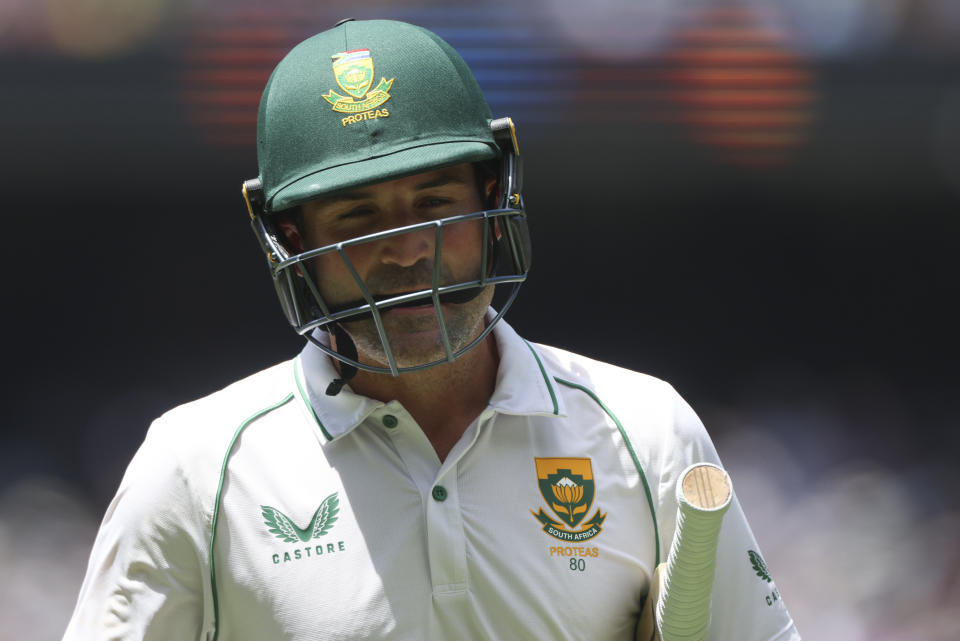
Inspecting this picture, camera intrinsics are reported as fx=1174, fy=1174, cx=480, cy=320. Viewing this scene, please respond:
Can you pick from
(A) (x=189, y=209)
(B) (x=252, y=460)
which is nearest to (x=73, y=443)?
(A) (x=189, y=209)

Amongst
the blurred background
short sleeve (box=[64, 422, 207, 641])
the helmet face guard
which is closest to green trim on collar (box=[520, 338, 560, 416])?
the helmet face guard

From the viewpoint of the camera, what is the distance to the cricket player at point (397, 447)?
1.52 meters

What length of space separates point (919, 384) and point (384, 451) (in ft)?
6.14

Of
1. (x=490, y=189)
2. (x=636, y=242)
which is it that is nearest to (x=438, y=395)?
(x=490, y=189)

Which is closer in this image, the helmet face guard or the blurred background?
the helmet face guard

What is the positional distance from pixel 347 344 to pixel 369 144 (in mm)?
285

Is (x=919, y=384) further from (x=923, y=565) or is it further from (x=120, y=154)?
(x=120, y=154)

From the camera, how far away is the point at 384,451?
1604mm

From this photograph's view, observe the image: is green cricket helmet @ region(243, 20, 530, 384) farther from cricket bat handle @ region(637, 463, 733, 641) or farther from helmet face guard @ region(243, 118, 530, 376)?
cricket bat handle @ region(637, 463, 733, 641)

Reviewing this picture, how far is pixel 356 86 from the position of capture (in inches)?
65.3

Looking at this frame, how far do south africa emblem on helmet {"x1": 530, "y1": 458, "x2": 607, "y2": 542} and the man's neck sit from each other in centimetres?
13

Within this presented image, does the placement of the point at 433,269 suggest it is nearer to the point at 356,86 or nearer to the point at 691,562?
the point at 356,86

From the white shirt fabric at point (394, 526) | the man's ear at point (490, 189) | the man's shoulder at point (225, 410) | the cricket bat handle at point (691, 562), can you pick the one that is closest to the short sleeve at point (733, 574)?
the white shirt fabric at point (394, 526)

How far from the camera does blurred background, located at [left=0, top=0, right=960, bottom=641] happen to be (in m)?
2.82
